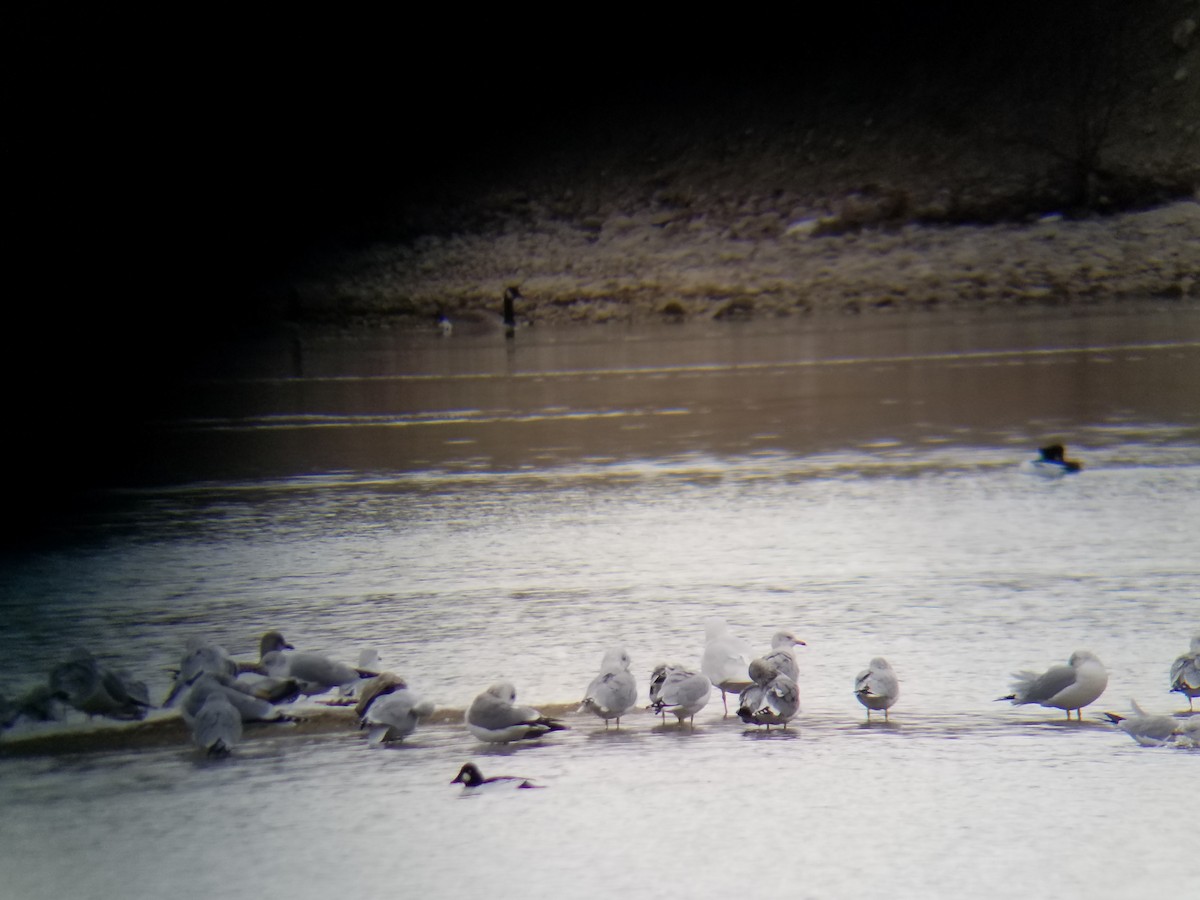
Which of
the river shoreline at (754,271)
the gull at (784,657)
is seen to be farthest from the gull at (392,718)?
the river shoreline at (754,271)

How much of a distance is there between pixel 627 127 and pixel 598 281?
Answer: 3.22m

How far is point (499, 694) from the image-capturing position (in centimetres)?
133

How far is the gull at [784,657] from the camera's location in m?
1.36

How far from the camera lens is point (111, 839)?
1104mm

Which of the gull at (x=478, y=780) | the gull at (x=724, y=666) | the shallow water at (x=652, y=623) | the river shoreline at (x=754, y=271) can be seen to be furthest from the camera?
the river shoreline at (x=754, y=271)

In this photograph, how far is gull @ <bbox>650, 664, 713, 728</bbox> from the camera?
4.40ft

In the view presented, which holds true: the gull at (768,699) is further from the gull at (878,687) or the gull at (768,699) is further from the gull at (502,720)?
the gull at (502,720)

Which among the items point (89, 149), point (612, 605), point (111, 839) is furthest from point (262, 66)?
point (111, 839)

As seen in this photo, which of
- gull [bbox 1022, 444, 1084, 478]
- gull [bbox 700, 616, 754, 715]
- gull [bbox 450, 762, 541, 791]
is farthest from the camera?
gull [bbox 1022, 444, 1084, 478]

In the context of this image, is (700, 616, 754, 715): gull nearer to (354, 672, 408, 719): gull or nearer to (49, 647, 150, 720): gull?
(354, 672, 408, 719): gull

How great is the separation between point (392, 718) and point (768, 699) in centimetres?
34

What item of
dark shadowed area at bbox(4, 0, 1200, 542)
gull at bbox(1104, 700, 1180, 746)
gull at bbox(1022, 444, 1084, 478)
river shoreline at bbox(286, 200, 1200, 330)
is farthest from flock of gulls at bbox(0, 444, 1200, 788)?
river shoreline at bbox(286, 200, 1200, 330)

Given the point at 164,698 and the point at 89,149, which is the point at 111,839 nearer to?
the point at 164,698

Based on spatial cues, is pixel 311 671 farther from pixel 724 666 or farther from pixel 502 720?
pixel 724 666
